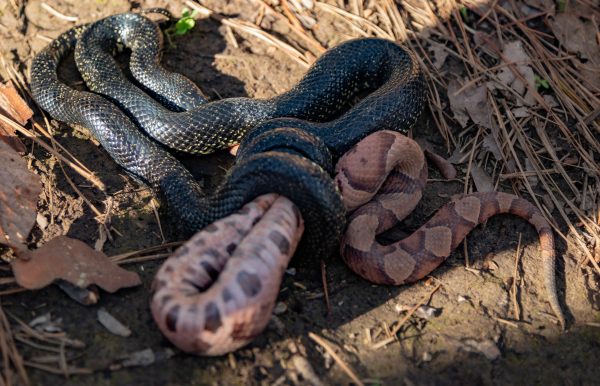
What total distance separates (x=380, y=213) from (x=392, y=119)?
1.02 metres

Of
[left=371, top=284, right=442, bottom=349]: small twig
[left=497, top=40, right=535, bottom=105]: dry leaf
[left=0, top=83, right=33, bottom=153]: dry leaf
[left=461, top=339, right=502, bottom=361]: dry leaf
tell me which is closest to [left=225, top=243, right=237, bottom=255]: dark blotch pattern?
[left=371, top=284, right=442, bottom=349]: small twig

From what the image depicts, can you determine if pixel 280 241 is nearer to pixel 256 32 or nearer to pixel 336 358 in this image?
pixel 336 358

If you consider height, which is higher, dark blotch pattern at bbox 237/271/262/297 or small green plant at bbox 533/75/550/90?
small green plant at bbox 533/75/550/90

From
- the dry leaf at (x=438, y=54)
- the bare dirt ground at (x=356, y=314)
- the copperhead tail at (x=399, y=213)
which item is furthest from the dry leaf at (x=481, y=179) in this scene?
the dry leaf at (x=438, y=54)

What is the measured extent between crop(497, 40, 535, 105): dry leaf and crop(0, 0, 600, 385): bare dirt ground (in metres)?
1.06

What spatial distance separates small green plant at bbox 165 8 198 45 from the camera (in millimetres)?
6887

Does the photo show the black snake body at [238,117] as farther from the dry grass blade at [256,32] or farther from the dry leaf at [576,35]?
the dry leaf at [576,35]

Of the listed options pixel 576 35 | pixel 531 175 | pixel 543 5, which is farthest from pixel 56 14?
pixel 576 35

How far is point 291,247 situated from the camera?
14.3ft

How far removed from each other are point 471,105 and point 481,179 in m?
0.94

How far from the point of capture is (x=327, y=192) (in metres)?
4.51

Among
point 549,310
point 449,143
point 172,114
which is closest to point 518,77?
point 449,143

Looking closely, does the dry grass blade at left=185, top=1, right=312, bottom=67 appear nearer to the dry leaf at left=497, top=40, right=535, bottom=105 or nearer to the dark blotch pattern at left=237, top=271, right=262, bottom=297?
the dry leaf at left=497, top=40, right=535, bottom=105

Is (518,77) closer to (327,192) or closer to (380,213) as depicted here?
(380,213)
